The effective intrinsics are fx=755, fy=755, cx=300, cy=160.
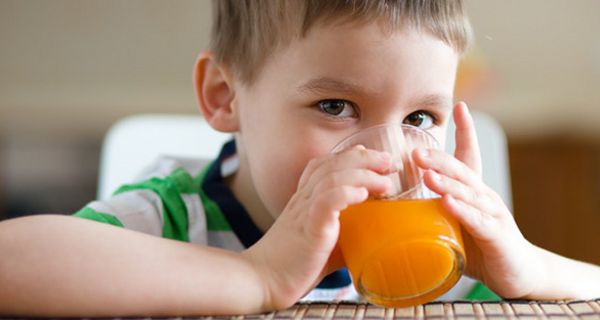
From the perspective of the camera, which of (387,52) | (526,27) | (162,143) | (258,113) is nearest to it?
(387,52)

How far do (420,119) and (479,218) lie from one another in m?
0.25

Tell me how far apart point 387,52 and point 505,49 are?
105 inches

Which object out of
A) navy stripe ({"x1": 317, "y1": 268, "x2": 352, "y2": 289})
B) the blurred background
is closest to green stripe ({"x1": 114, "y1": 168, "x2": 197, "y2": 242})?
navy stripe ({"x1": 317, "y1": 268, "x2": 352, "y2": 289})

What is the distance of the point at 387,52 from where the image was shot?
874 mm

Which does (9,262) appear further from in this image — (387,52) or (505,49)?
(505,49)

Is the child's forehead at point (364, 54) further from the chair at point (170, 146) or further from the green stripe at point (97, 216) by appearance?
the chair at point (170, 146)

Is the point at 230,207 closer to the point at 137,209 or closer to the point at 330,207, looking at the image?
the point at 137,209

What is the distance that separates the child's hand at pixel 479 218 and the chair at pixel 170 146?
58 centimetres

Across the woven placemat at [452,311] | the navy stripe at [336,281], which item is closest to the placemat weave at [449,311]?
the woven placemat at [452,311]

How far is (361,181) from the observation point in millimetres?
694

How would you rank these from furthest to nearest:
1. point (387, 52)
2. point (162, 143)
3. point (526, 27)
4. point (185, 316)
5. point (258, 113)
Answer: point (526, 27), point (162, 143), point (258, 113), point (387, 52), point (185, 316)

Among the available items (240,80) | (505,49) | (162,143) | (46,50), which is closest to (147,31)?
(46,50)

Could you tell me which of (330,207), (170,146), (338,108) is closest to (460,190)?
(330,207)

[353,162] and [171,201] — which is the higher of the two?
[353,162]
